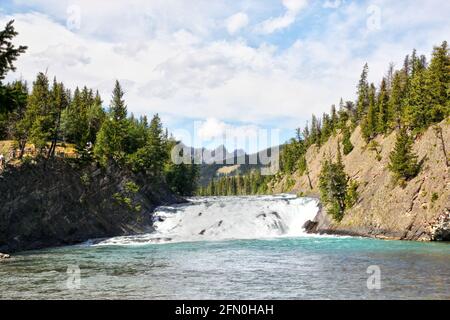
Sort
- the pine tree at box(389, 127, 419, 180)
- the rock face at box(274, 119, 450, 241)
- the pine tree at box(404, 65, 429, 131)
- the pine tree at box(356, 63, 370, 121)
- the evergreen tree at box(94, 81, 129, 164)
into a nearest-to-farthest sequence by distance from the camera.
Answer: the rock face at box(274, 119, 450, 241) → the pine tree at box(389, 127, 419, 180) → the pine tree at box(404, 65, 429, 131) → the evergreen tree at box(94, 81, 129, 164) → the pine tree at box(356, 63, 370, 121)

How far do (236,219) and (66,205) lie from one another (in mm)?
24599

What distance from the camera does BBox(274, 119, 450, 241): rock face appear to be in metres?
46.9

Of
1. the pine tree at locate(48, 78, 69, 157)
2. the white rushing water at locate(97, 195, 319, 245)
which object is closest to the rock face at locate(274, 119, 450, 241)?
the white rushing water at locate(97, 195, 319, 245)

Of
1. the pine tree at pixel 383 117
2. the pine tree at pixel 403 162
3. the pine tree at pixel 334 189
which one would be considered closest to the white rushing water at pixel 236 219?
the pine tree at pixel 334 189

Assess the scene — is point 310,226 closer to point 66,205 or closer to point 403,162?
point 403,162

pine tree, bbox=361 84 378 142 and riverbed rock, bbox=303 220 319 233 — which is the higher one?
pine tree, bbox=361 84 378 142

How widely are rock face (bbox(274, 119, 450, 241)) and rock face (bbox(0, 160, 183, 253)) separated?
29892 millimetres

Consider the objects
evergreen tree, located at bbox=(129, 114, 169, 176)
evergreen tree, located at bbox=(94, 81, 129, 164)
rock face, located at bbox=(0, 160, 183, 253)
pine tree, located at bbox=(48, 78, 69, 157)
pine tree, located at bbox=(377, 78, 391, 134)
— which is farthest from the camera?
pine tree, located at bbox=(377, 78, 391, 134)

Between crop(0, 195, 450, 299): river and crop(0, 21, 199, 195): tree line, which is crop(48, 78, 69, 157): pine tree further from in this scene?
crop(0, 195, 450, 299): river

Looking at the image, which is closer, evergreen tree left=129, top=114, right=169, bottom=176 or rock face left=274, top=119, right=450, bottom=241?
rock face left=274, top=119, right=450, bottom=241

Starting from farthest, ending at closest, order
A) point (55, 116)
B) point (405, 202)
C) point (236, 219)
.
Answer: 1. point (55, 116)
2. point (236, 219)
3. point (405, 202)

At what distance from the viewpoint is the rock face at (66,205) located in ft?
156

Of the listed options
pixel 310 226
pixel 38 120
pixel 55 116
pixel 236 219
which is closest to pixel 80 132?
pixel 55 116

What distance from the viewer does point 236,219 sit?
6312 cm
